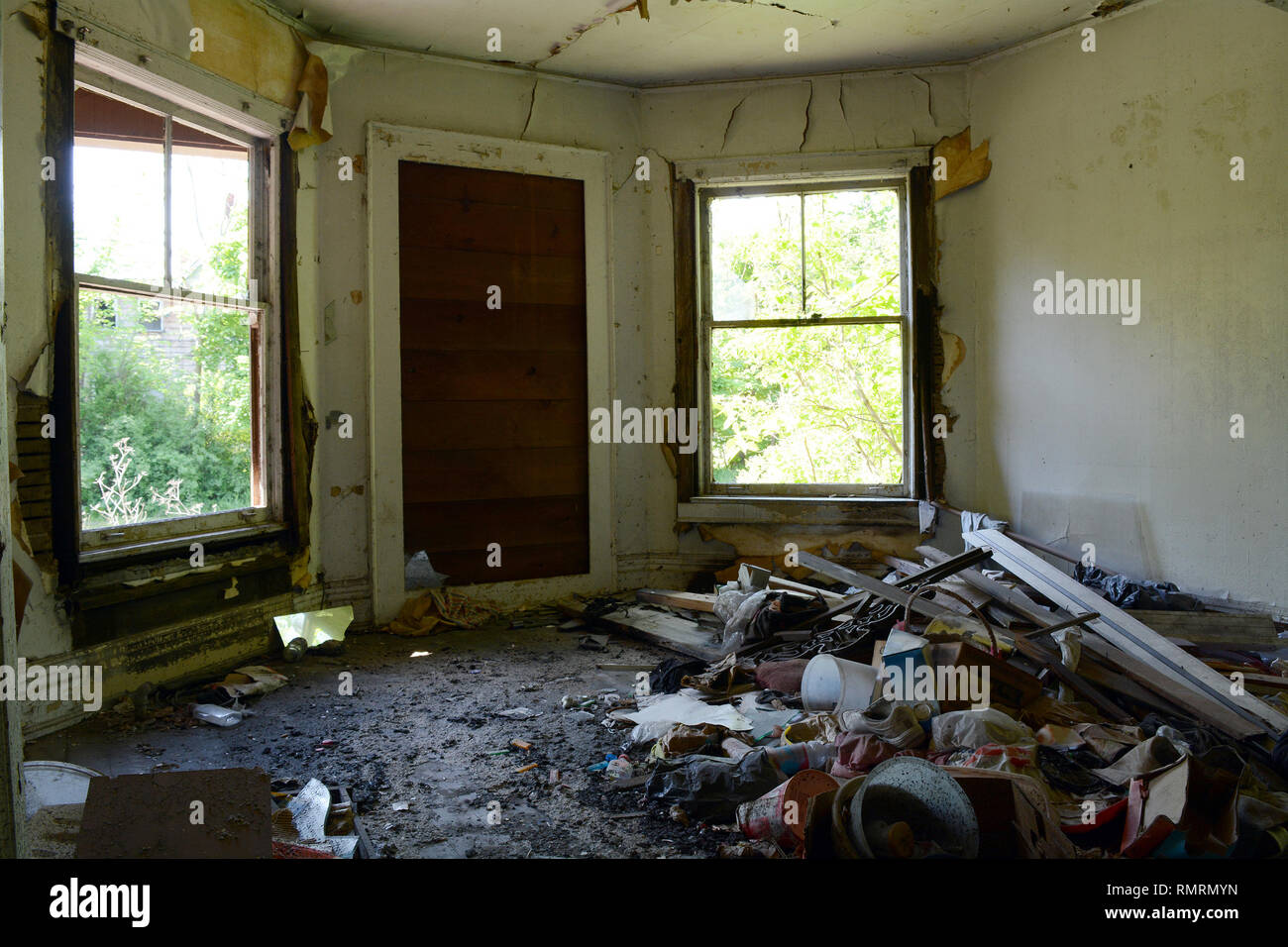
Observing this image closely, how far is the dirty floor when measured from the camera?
2.44 metres

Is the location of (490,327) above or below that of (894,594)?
above

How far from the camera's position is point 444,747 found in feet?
10.3

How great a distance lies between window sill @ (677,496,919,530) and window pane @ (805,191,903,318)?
3.73 ft

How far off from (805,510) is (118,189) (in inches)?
152

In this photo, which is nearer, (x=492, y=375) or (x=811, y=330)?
(x=492, y=375)

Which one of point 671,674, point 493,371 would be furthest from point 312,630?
point 671,674

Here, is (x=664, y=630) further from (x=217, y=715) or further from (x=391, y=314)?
(x=391, y=314)

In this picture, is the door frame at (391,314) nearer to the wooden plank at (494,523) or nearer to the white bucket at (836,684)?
the wooden plank at (494,523)

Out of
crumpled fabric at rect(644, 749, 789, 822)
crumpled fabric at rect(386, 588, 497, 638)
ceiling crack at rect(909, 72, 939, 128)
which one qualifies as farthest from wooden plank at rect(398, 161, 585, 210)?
crumpled fabric at rect(644, 749, 789, 822)

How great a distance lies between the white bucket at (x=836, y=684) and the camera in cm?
310

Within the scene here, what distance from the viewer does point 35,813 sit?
207cm

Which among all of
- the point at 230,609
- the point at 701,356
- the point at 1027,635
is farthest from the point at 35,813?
the point at 701,356

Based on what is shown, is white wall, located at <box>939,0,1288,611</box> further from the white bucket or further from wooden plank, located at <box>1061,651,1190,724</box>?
the white bucket

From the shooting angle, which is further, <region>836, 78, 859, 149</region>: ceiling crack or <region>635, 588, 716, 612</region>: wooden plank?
<region>836, 78, 859, 149</region>: ceiling crack
